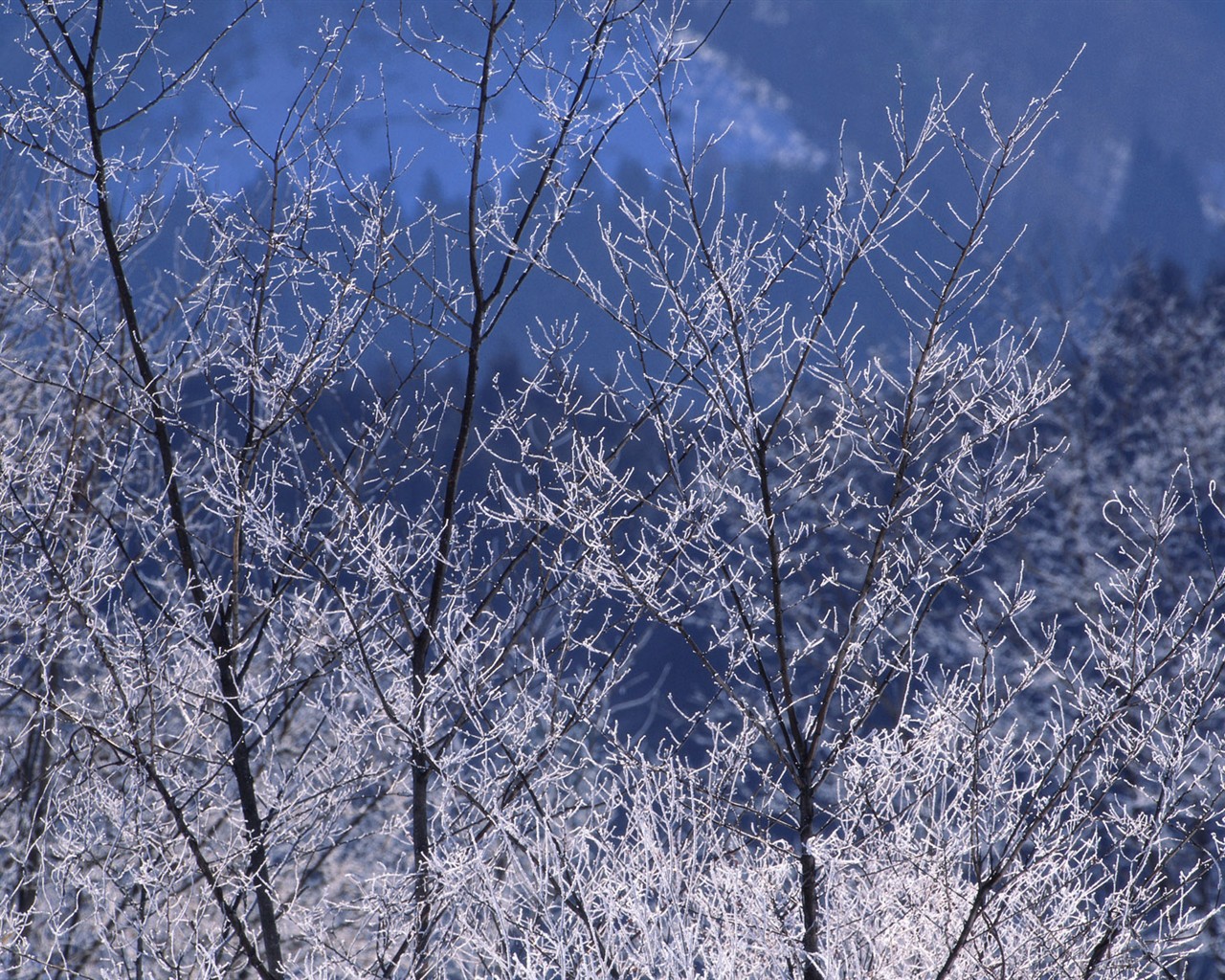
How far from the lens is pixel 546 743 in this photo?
376 centimetres

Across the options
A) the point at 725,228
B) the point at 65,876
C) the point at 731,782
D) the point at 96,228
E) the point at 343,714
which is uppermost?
the point at 725,228

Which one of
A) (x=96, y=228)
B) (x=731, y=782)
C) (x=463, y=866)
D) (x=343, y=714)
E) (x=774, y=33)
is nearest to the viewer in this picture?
(x=463, y=866)

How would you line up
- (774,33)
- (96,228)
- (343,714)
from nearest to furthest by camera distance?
(96,228) < (343,714) < (774,33)

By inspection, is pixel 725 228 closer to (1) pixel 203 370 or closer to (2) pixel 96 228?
(1) pixel 203 370

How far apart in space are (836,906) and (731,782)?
644mm

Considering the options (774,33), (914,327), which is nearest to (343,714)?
(914,327)

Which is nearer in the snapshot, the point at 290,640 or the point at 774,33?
the point at 290,640

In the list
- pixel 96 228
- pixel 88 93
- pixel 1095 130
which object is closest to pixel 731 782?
pixel 96 228

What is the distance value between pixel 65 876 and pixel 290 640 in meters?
1.24

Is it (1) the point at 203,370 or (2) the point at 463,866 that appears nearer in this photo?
(2) the point at 463,866

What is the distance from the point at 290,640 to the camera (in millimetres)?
4078

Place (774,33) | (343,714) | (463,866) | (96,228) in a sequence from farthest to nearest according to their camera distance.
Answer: (774,33)
(343,714)
(96,228)
(463,866)

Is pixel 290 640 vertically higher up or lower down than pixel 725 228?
lower down

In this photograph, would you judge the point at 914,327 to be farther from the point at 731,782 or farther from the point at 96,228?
the point at 96,228
